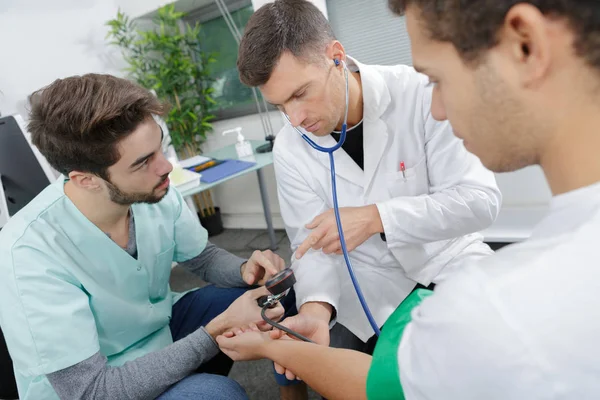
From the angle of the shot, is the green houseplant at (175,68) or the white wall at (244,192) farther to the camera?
the white wall at (244,192)

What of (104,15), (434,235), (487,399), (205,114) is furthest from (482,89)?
(104,15)

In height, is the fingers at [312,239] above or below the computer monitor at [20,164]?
Answer: below

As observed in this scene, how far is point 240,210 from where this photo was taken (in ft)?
11.1

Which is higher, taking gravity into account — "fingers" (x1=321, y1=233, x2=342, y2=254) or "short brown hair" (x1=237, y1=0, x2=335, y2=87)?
"short brown hair" (x1=237, y1=0, x2=335, y2=87)

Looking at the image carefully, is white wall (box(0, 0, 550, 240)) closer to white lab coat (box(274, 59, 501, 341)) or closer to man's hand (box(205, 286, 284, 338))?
white lab coat (box(274, 59, 501, 341))

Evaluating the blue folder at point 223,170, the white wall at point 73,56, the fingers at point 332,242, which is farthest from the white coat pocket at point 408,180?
the white wall at point 73,56

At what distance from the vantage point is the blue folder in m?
2.07

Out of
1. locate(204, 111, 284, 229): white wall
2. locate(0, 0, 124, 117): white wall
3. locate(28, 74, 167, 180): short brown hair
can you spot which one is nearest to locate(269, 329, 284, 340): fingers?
locate(28, 74, 167, 180): short brown hair

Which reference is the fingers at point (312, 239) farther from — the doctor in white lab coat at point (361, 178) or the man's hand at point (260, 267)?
the man's hand at point (260, 267)

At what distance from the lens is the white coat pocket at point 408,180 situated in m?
1.17

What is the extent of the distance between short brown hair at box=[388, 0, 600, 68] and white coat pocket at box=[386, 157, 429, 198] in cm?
71

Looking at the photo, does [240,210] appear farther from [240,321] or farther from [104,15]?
[240,321]

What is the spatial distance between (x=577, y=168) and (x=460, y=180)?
68cm

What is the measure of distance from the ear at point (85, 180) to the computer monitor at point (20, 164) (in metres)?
0.74
